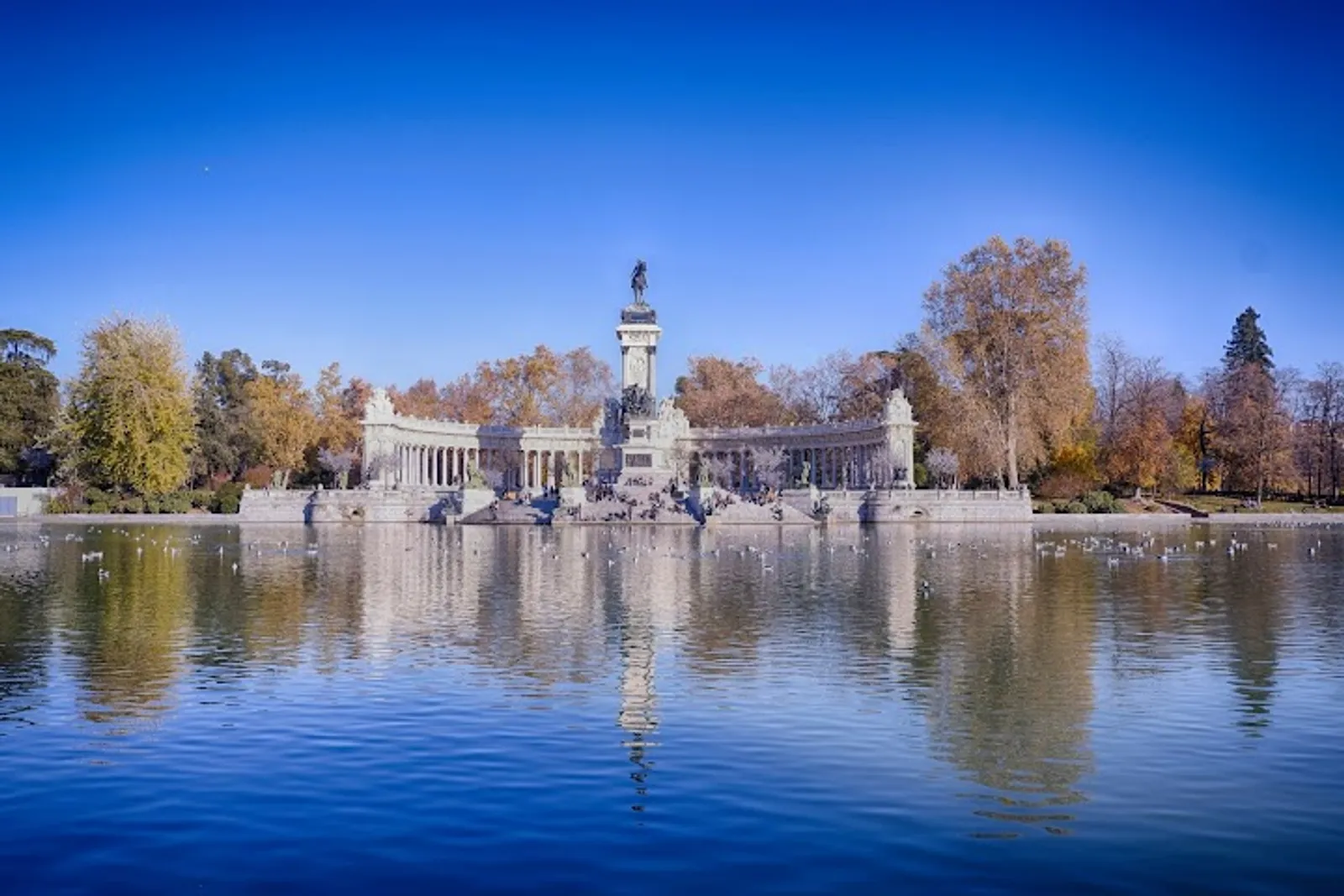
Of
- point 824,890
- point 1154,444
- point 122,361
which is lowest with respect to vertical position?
point 824,890

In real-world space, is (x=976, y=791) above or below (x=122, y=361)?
below

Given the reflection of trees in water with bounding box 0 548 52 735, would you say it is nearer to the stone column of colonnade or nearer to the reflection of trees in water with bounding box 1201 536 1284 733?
the reflection of trees in water with bounding box 1201 536 1284 733

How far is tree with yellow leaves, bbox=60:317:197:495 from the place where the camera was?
3305 inches

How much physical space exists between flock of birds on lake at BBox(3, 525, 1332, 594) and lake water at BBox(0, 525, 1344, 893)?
12.6m

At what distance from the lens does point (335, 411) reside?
368ft

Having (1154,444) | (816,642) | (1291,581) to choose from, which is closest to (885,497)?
(1154,444)

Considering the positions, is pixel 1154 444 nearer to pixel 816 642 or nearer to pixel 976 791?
pixel 816 642

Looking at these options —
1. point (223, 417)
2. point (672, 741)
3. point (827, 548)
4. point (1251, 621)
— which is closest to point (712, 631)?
point (672, 741)

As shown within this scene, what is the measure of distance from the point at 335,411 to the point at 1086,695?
335 ft

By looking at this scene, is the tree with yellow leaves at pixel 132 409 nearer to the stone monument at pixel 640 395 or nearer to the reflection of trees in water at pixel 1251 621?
the stone monument at pixel 640 395

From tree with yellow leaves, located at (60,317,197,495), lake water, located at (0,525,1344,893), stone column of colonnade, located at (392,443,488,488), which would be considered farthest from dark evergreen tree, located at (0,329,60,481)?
lake water, located at (0,525,1344,893)

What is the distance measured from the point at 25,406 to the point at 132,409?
1859 centimetres

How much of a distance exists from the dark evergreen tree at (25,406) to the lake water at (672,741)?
72.6 metres

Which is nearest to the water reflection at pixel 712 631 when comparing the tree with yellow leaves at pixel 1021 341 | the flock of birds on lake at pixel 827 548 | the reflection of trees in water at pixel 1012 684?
the reflection of trees in water at pixel 1012 684
